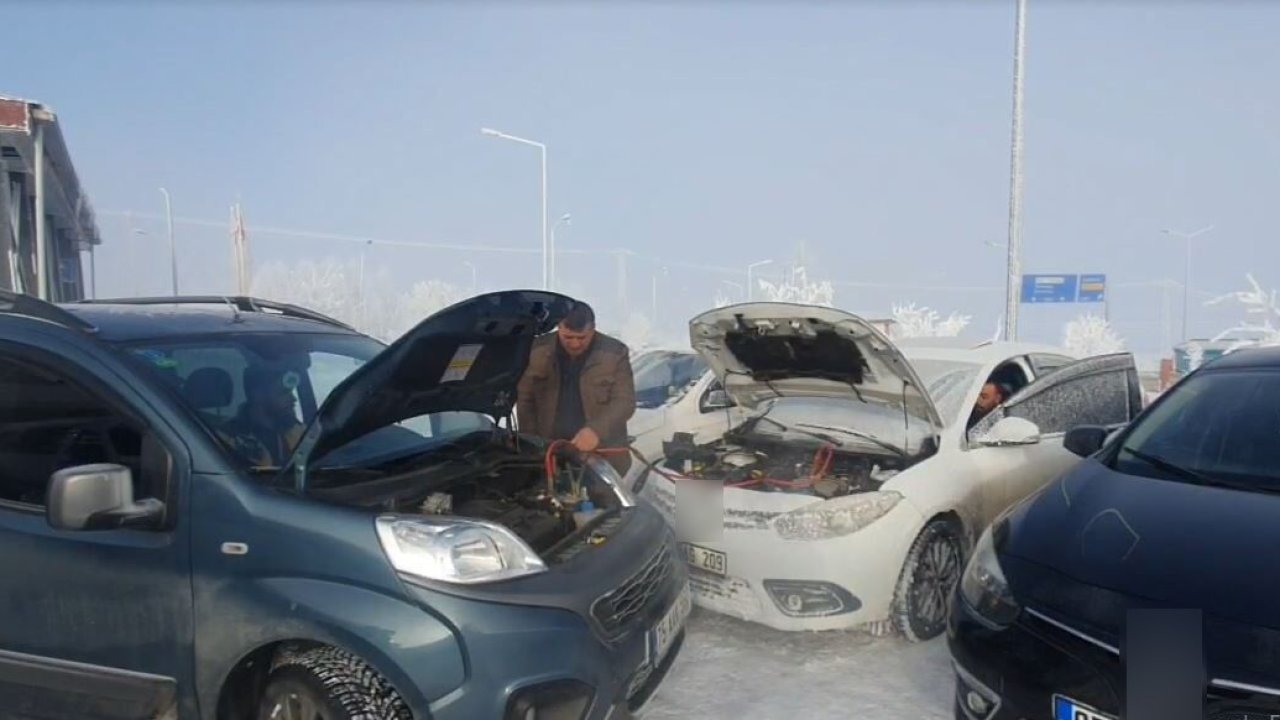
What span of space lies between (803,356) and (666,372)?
512 centimetres

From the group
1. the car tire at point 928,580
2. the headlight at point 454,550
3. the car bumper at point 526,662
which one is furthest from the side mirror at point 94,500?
the car tire at point 928,580

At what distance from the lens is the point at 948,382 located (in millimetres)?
5012

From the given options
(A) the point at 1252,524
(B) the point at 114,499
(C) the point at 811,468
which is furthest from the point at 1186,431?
(B) the point at 114,499

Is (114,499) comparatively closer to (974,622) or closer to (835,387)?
(974,622)

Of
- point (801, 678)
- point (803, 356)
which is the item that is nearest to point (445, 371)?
point (801, 678)

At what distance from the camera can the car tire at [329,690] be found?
7.68ft

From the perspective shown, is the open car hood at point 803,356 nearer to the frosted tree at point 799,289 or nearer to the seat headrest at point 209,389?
the seat headrest at point 209,389

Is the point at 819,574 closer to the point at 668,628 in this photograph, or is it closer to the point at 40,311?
the point at 668,628

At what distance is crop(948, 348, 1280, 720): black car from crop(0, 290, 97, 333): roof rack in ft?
10.5

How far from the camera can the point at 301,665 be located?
240 cm

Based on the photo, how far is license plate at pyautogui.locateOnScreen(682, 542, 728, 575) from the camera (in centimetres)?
417

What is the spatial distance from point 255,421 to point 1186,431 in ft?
12.4

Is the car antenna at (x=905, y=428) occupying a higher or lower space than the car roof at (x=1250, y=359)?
lower

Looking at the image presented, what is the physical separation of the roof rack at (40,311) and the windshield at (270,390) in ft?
0.72
